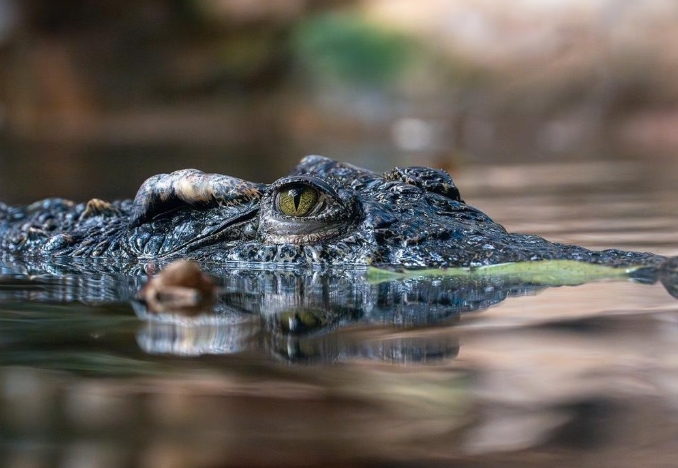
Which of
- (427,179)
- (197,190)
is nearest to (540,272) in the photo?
(427,179)

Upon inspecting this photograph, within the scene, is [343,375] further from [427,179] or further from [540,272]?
[427,179]

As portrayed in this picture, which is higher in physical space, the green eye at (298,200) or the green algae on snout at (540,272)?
the green eye at (298,200)

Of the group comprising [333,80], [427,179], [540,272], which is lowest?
[540,272]

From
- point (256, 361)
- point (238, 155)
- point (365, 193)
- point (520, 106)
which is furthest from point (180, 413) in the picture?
point (520, 106)

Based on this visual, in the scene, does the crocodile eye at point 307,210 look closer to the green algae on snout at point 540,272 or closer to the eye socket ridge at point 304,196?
the eye socket ridge at point 304,196

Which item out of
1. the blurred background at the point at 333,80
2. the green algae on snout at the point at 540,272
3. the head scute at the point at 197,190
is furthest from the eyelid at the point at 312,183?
the blurred background at the point at 333,80

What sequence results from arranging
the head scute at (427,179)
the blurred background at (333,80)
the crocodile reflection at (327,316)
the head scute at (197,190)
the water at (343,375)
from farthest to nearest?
the blurred background at (333,80), the head scute at (427,179), the head scute at (197,190), the crocodile reflection at (327,316), the water at (343,375)

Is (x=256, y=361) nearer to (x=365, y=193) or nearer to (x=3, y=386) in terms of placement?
(x=3, y=386)
